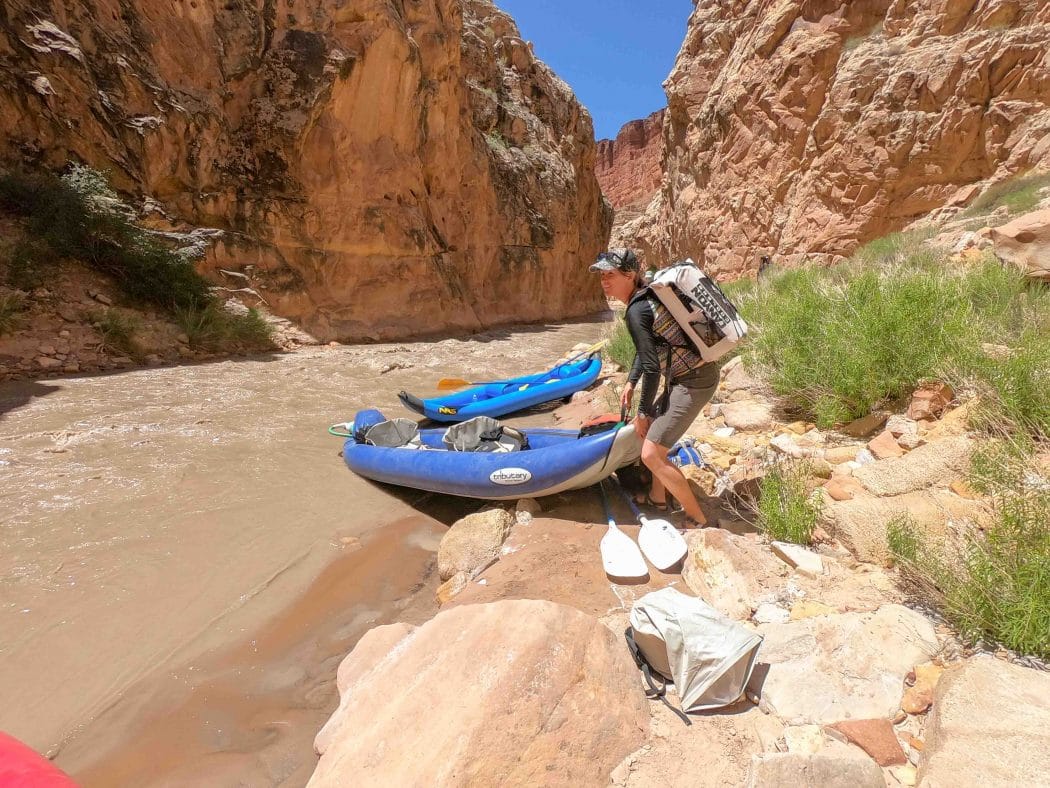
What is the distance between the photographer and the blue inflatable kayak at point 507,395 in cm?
601

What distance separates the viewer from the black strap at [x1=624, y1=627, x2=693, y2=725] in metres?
1.49

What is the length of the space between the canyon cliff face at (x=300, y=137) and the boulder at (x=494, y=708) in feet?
31.6

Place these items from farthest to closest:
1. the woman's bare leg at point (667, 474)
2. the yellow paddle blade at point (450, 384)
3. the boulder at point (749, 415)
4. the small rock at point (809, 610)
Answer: the yellow paddle blade at point (450, 384) < the boulder at point (749, 415) < the woman's bare leg at point (667, 474) < the small rock at point (809, 610)

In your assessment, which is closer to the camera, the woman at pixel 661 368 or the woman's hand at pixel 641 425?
the woman at pixel 661 368

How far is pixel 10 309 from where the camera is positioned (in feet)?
20.7

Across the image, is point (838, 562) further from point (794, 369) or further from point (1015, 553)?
point (794, 369)

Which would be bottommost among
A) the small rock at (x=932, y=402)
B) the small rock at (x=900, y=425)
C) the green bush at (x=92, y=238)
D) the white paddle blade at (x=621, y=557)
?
the white paddle blade at (x=621, y=557)

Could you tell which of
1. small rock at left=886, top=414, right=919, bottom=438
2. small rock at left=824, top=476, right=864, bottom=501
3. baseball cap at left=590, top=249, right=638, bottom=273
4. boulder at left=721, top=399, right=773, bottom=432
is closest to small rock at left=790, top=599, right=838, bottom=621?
small rock at left=824, top=476, right=864, bottom=501

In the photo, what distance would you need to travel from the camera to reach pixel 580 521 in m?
3.20

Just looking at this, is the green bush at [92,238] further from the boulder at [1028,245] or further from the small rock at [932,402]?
the boulder at [1028,245]

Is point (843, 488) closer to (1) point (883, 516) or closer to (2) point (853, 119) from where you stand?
(1) point (883, 516)

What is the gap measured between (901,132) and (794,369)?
8.99 metres

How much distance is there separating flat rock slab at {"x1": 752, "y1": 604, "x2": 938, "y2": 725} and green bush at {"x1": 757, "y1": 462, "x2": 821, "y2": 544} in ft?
2.14

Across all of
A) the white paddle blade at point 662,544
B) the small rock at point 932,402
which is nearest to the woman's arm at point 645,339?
the white paddle blade at point 662,544
